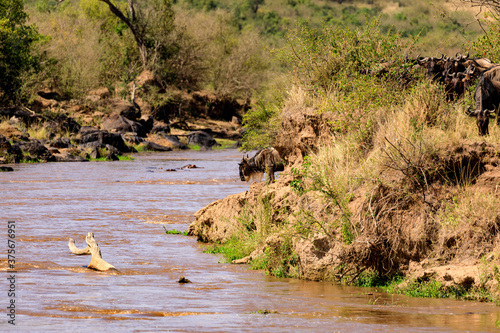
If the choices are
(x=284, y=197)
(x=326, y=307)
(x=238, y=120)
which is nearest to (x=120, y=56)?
(x=238, y=120)

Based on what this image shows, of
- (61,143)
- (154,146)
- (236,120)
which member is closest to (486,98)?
(61,143)

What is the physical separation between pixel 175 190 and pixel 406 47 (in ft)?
33.8

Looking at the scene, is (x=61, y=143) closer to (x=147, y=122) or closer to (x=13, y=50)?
(x=13, y=50)

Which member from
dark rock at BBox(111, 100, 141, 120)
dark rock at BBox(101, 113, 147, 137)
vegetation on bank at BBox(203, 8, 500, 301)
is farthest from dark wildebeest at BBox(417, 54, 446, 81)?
dark rock at BBox(111, 100, 141, 120)

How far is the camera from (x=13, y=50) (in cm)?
4259

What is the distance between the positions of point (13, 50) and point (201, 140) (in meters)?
13.1

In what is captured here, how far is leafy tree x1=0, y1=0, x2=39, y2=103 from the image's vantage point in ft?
139

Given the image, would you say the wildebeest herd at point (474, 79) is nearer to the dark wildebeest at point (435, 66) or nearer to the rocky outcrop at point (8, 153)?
the dark wildebeest at point (435, 66)

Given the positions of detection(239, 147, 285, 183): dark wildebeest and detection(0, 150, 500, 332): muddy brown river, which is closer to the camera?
detection(0, 150, 500, 332): muddy brown river

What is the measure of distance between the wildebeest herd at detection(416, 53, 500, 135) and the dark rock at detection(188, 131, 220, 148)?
35107 millimetres

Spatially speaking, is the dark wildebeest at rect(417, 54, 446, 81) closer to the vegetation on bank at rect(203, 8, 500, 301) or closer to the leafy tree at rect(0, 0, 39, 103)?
the vegetation on bank at rect(203, 8, 500, 301)

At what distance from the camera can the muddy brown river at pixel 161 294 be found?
678 centimetres

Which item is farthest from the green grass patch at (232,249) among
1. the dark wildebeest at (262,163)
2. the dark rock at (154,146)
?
the dark rock at (154,146)

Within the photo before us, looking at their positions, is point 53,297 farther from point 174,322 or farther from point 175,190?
point 175,190
